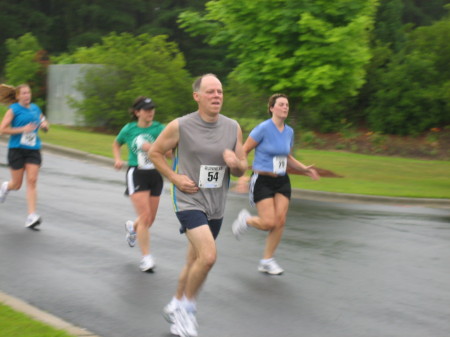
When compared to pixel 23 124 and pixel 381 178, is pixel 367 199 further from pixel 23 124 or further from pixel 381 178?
pixel 23 124

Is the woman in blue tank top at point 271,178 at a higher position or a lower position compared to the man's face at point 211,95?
lower

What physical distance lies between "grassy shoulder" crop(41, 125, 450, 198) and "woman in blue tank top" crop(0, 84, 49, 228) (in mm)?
7059

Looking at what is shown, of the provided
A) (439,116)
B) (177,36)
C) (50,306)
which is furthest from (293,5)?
(177,36)

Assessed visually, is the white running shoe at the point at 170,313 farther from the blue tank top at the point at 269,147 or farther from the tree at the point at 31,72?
the tree at the point at 31,72

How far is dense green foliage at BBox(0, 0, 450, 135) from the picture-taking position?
17.7 meters

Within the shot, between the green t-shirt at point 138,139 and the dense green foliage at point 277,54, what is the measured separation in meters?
9.71

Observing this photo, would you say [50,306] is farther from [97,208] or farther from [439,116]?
[439,116]

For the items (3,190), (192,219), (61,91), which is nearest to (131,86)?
(61,91)

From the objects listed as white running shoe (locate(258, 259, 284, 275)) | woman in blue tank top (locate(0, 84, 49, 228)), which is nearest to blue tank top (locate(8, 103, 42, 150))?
woman in blue tank top (locate(0, 84, 49, 228))

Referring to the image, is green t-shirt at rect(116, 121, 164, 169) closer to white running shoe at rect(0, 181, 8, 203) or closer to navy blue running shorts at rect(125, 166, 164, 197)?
navy blue running shorts at rect(125, 166, 164, 197)

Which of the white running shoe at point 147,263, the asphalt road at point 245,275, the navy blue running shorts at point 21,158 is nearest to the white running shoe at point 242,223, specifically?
the asphalt road at point 245,275

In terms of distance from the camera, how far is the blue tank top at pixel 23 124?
9.80 meters

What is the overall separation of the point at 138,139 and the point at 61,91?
77.0 feet

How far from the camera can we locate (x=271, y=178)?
8055mm
